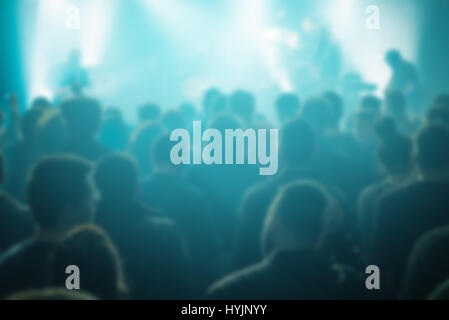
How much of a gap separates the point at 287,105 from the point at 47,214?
3.37 meters

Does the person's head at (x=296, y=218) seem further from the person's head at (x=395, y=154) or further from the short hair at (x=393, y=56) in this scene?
the short hair at (x=393, y=56)

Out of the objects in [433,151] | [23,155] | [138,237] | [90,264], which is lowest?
[90,264]

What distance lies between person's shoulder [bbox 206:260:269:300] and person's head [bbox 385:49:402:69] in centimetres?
526

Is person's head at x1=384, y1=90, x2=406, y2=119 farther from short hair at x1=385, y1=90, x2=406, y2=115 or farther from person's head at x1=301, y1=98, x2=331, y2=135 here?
person's head at x1=301, y1=98, x2=331, y2=135

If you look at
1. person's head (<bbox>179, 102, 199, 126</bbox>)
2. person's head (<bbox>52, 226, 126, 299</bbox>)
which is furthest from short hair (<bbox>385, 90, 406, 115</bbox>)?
person's head (<bbox>52, 226, 126, 299</bbox>)

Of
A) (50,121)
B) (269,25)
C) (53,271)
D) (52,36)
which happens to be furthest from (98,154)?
(269,25)

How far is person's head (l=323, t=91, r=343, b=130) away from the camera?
3.71m

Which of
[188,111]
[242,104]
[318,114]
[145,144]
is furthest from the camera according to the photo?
[188,111]

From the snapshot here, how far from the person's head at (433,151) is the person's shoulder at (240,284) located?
4.37 ft

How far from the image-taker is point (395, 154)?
254cm

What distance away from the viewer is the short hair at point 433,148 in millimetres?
2148

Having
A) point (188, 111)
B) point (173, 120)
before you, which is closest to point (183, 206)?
point (173, 120)

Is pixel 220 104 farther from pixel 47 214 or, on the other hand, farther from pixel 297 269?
pixel 297 269
